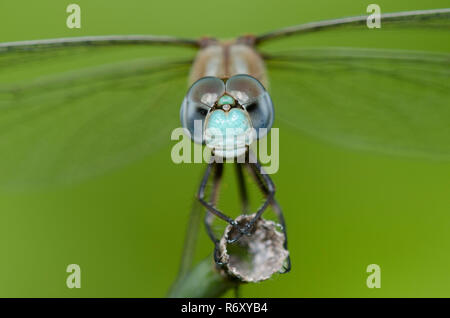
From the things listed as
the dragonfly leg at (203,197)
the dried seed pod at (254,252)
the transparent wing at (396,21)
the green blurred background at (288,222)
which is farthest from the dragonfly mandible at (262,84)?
the dried seed pod at (254,252)

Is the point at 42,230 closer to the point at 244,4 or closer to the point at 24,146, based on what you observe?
the point at 24,146

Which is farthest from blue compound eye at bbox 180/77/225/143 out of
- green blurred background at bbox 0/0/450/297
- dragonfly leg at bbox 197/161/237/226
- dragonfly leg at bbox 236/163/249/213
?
green blurred background at bbox 0/0/450/297

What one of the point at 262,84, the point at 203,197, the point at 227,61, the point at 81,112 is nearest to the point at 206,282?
the point at 203,197

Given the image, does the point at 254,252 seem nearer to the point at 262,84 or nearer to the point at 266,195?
the point at 266,195

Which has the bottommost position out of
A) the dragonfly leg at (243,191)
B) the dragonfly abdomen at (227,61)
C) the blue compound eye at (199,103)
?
the dragonfly leg at (243,191)

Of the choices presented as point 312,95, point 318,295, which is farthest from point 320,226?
point 312,95

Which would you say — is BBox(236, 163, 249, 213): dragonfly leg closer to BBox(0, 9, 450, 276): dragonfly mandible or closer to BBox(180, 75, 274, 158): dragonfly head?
BBox(0, 9, 450, 276): dragonfly mandible

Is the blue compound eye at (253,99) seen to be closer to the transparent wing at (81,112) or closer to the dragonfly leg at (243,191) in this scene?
the dragonfly leg at (243,191)
